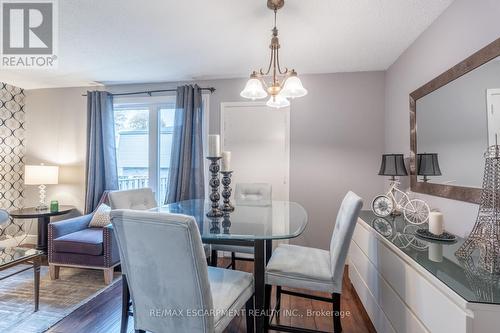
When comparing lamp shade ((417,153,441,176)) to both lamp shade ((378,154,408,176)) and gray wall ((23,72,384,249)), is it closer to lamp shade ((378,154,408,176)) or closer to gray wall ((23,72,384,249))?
lamp shade ((378,154,408,176))

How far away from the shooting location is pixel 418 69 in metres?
2.17

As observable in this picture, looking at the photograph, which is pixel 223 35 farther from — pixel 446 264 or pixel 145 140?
pixel 446 264

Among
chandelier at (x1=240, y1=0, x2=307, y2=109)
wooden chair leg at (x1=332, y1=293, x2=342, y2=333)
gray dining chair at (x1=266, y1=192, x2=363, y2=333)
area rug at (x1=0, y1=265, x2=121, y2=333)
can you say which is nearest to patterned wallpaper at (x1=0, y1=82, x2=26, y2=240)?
area rug at (x1=0, y1=265, x2=121, y2=333)

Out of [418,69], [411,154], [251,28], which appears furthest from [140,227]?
[418,69]

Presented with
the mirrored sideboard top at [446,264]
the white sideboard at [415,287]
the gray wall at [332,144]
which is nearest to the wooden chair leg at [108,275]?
the gray wall at [332,144]

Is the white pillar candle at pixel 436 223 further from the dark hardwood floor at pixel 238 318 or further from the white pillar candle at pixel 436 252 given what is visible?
the dark hardwood floor at pixel 238 318

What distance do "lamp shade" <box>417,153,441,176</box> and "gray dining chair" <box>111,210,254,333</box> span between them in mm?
1809

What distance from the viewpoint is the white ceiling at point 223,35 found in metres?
1.77

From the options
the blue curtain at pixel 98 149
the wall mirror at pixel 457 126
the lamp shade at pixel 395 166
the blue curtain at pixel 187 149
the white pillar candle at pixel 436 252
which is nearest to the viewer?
the white pillar candle at pixel 436 252

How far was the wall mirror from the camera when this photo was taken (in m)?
1.34

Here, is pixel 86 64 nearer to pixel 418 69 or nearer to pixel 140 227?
pixel 140 227

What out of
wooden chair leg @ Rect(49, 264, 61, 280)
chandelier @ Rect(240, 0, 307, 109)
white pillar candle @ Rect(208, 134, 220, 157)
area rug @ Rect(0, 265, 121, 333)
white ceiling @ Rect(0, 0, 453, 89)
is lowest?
area rug @ Rect(0, 265, 121, 333)

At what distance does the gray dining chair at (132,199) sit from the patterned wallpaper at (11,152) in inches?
111

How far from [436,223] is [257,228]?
1074mm
